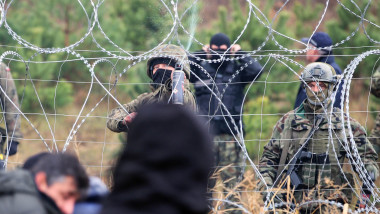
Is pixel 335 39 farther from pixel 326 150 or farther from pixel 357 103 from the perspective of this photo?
pixel 326 150

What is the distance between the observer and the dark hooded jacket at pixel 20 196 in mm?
1979

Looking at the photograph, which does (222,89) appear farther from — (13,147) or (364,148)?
(13,147)

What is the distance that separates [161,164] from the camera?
1.62m

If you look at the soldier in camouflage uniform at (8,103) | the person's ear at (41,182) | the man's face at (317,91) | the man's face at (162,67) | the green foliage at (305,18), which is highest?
the green foliage at (305,18)

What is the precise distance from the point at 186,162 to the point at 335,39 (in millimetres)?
7755

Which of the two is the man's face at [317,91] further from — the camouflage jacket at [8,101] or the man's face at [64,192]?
the man's face at [64,192]

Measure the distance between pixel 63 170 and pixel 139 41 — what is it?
27.0ft

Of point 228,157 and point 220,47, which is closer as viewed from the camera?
point 228,157

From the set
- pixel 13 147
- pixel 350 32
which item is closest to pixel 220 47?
pixel 13 147

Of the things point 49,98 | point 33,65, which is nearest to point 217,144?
point 49,98

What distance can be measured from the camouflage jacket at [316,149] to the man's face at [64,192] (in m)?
2.52

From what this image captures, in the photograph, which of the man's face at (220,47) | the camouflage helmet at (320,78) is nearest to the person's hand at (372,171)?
the camouflage helmet at (320,78)

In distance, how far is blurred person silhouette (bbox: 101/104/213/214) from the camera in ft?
5.29

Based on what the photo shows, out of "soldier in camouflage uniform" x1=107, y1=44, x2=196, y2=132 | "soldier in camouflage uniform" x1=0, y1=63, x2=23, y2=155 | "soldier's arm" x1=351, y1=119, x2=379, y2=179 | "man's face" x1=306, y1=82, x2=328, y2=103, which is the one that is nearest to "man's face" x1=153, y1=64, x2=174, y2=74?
"soldier in camouflage uniform" x1=107, y1=44, x2=196, y2=132
